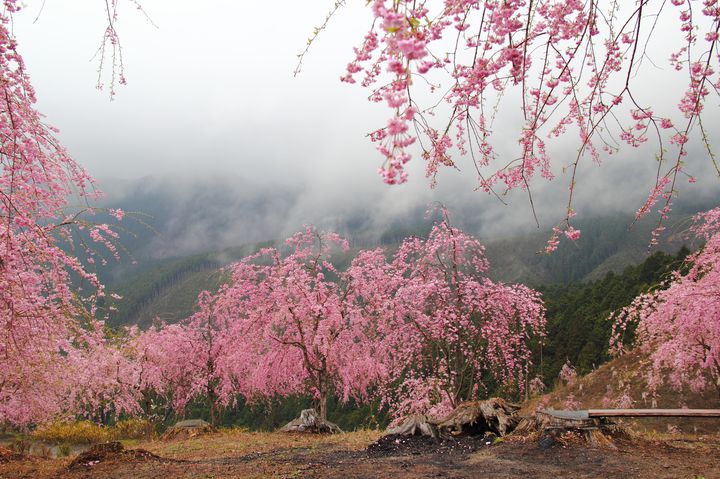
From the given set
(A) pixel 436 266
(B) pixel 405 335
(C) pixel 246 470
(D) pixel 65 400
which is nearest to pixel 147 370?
(D) pixel 65 400

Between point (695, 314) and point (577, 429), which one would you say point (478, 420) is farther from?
point (695, 314)

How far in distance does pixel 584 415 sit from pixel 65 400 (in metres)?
22.0

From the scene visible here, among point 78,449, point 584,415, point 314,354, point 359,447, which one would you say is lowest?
point 78,449

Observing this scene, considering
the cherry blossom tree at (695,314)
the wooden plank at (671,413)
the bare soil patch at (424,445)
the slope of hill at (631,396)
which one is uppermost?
the cherry blossom tree at (695,314)

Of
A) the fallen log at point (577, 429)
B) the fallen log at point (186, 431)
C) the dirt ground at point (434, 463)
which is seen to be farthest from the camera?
the fallen log at point (186, 431)

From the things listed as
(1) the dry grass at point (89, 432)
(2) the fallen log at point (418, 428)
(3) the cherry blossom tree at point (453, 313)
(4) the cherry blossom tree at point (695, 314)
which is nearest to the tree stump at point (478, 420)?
(2) the fallen log at point (418, 428)

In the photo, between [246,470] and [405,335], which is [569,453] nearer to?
[246,470]

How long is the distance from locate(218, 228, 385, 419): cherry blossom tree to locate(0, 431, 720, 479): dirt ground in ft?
17.8

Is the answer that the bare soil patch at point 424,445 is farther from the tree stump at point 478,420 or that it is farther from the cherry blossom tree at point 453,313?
the cherry blossom tree at point 453,313

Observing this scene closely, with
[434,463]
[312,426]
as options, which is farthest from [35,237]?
[312,426]

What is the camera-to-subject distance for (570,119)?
4074mm

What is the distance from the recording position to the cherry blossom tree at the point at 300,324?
13.7 metres

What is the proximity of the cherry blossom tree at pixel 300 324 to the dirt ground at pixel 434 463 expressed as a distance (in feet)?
17.8

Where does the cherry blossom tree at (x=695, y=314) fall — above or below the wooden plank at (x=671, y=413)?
above
